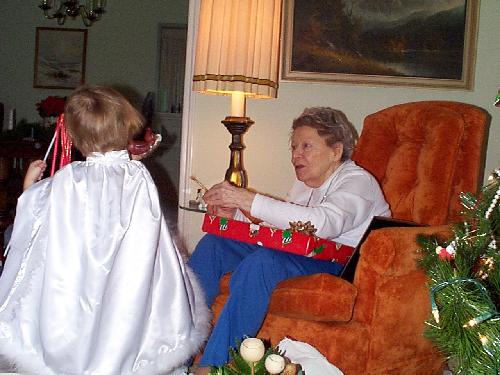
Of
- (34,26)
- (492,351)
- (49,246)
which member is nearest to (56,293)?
(49,246)

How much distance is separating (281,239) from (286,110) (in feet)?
4.40

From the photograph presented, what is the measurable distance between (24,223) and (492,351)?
3.91ft

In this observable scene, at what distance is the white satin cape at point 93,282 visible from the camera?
4.76 ft

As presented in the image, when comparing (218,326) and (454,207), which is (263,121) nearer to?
(454,207)

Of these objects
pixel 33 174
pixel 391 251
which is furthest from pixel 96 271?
pixel 391 251

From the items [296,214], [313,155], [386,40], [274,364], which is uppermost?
[386,40]

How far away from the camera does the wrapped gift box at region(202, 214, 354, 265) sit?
1.76 m

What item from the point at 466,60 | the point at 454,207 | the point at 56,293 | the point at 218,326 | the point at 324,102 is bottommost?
the point at 218,326

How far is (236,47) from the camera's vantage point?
96.5 inches

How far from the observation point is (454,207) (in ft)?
6.42

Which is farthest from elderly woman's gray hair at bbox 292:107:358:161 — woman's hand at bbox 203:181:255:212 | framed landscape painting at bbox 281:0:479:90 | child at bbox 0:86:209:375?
framed landscape painting at bbox 281:0:479:90

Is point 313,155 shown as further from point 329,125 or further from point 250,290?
point 250,290

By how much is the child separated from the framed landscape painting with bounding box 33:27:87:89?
494 centimetres

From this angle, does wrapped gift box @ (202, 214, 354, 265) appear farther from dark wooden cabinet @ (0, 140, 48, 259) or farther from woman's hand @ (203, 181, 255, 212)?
dark wooden cabinet @ (0, 140, 48, 259)
